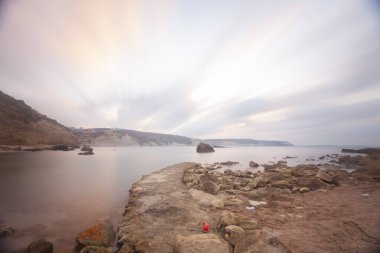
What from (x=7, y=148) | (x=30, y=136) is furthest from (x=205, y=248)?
(x=30, y=136)

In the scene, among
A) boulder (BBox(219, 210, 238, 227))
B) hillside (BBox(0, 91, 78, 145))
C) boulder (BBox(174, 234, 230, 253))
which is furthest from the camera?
hillside (BBox(0, 91, 78, 145))

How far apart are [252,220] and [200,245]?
10.4ft

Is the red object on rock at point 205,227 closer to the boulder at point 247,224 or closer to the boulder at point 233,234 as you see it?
the boulder at point 233,234

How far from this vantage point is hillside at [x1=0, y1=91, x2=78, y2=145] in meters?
54.9

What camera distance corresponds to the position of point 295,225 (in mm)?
7617

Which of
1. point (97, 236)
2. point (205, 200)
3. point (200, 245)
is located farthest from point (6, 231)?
point (205, 200)

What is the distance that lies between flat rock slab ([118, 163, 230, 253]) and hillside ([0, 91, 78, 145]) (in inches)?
2635

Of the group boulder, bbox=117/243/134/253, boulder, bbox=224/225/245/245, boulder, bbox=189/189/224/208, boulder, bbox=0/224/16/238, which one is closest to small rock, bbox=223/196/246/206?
boulder, bbox=189/189/224/208

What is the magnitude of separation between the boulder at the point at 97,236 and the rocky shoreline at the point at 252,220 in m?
0.43

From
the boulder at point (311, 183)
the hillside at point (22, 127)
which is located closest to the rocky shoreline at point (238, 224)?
the boulder at point (311, 183)

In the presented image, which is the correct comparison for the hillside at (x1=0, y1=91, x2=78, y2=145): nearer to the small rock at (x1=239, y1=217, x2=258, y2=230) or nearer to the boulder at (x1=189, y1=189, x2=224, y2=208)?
the boulder at (x1=189, y1=189, x2=224, y2=208)

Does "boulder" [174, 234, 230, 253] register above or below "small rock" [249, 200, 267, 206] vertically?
above

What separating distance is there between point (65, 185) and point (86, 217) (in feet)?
29.3

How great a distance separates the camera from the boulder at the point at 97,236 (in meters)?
6.04
